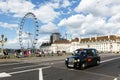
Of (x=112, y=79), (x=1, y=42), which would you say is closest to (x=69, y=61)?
(x=112, y=79)

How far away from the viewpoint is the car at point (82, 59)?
20.6 metres

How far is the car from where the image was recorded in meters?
20.6

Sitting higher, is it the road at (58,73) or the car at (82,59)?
the car at (82,59)

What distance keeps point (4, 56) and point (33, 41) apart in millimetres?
36854

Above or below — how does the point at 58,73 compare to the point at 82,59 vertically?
below

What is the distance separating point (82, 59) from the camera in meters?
20.9

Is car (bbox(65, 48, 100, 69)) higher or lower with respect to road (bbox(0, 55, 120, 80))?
higher

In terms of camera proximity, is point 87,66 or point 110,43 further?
point 110,43

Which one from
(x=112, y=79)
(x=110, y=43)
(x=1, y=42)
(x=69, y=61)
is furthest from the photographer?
(x=110, y=43)

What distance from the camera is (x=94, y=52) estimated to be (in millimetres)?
23969

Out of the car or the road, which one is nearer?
the road

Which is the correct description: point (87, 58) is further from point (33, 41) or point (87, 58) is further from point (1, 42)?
point (33, 41)

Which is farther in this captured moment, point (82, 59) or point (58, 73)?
point (82, 59)

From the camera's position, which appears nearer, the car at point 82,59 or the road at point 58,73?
the road at point 58,73
